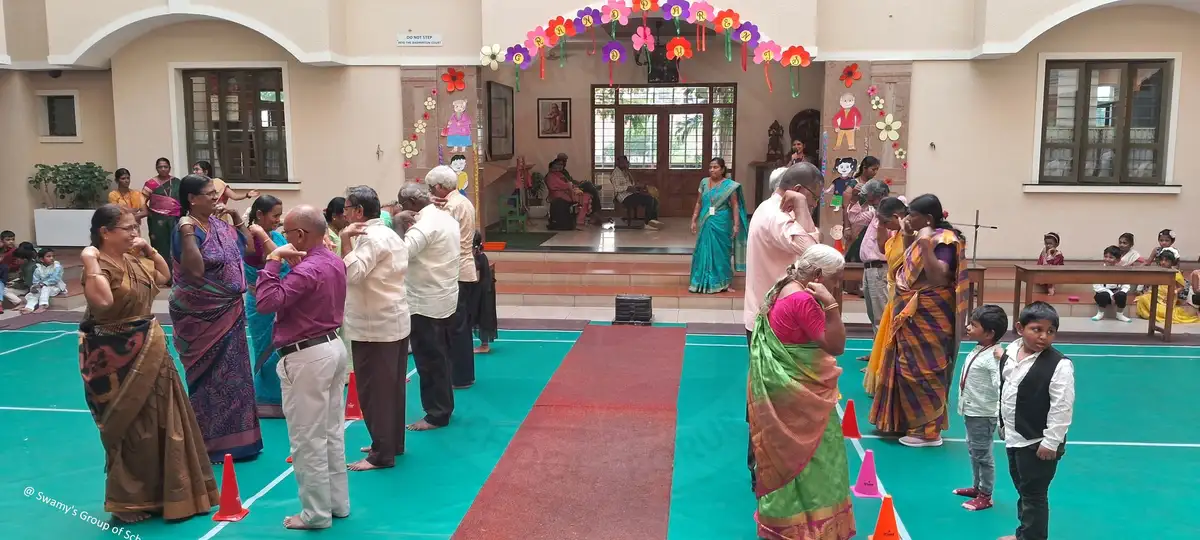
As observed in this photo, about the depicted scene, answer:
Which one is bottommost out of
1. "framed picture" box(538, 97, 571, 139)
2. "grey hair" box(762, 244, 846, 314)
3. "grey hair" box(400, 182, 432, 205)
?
"grey hair" box(762, 244, 846, 314)

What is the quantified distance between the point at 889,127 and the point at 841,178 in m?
0.94

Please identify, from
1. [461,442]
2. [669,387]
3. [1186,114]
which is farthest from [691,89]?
[461,442]

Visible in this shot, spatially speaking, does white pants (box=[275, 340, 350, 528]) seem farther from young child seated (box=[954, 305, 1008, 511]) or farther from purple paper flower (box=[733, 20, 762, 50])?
purple paper flower (box=[733, 20, 762, 50])

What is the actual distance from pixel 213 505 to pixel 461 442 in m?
1.68

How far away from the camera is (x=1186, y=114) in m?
12.0

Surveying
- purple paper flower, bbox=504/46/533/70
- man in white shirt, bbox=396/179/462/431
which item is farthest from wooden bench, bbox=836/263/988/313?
purple paper flower, bbox=504/46/533/70

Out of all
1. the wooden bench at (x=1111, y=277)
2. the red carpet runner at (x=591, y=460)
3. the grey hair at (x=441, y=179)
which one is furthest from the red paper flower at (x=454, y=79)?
the wooden bench at (x=1111, y=277)

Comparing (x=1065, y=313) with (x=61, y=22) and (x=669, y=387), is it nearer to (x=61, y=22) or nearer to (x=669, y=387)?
(x=669, y=387)

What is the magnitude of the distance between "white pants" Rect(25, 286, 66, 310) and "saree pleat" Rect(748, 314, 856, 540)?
9.83 m

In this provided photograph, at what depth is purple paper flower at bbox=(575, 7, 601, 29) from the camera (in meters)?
11.3

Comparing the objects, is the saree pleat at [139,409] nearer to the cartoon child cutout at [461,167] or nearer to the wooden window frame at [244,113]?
the cartoon child cutout at [461,167]

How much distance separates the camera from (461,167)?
41.9 feet

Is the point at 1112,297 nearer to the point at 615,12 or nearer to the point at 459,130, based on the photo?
the point at 615,12

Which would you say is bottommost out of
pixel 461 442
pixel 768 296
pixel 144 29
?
pixel 461 442
